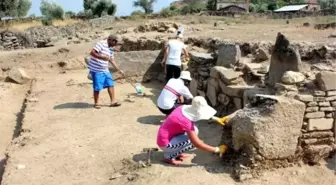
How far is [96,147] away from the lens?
263 inches

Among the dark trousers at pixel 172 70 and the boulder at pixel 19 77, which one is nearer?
the dark trousers at pixel 172 70

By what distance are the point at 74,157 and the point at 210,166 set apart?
1.91 m

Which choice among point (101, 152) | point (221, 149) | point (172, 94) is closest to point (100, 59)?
point (172, 94)

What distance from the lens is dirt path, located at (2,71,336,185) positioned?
559cm

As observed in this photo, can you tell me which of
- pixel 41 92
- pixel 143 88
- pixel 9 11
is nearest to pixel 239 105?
pixel 143 88

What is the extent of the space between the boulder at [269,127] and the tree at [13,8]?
1227 inches

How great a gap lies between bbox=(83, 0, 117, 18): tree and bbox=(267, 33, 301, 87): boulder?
32198 millimetres

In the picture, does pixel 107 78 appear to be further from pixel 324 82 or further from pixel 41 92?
pixel 324 82

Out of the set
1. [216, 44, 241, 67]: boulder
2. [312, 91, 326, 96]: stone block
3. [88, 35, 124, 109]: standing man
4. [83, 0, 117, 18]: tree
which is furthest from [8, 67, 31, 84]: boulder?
[83, 0, 117, 18]: tree

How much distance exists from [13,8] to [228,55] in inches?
1143

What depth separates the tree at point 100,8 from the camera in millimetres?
37781

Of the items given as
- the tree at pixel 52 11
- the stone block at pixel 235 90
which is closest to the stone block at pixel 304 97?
the stone block at pixel 235 90

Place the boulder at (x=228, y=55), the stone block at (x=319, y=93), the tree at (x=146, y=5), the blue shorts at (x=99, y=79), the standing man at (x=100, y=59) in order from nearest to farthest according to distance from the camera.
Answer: the stone block at (x=319, y=93)
the standing man at (x=100, y=59)
the blue shorts at (x=99, y=79)
the boulder at (x=228, y=55)
the tree at (x=146, y=5)

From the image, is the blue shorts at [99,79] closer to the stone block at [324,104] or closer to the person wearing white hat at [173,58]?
the person wearing white hat at [173,58]
